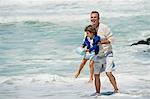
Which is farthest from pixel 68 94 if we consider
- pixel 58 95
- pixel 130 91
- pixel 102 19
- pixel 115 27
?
pixel 102 19

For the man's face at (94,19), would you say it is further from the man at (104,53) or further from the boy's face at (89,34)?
the boy's face at (89,34)

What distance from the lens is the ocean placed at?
A: 10.4 m

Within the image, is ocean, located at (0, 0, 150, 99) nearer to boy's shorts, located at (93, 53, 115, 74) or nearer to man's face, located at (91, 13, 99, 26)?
boy's shorts, located at (93, 53, 115, 74)

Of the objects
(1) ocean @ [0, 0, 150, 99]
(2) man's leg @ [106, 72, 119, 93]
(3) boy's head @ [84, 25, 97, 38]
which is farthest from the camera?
(1) ocean @ [0, 0, 150, 99]

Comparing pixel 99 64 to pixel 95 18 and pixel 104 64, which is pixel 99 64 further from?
pixel 95 18

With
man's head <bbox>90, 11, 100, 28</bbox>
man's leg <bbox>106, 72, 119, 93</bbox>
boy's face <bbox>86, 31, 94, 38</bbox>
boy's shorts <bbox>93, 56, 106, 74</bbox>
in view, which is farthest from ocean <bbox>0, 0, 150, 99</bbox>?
man's head <bbox>90, 11, 100, 28</bbox>

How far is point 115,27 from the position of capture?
78.6 feet

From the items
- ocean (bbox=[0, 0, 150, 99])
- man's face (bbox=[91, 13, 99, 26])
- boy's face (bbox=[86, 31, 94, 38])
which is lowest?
ocean (bbox=[0, 0, 150, 99])

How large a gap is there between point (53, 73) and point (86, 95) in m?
3.24

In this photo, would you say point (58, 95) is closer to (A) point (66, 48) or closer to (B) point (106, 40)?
→ (B) point (106, 40)

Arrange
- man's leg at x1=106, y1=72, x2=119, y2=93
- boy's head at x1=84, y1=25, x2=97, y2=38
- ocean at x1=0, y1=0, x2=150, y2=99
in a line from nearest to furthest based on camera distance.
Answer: boy's head at x1=84, y1=25, x2=97, y2=38 → man's leg at x1=106, y1=72, x2=119, y2=93 → ocean at x1=0, y1=0, x2=150, y2=99

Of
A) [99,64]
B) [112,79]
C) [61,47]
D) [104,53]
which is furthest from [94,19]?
[61,47]

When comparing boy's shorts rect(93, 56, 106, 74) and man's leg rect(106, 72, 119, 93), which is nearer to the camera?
boy's shorts rect(93, 56, 106, 74)

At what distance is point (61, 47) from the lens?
18141mm
